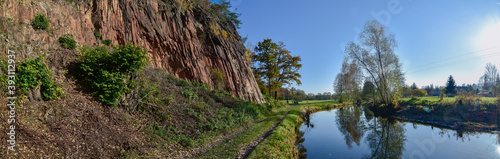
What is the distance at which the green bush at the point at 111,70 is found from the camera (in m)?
7.52

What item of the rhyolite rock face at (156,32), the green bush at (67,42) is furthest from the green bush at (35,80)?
the green bush at (67,42)

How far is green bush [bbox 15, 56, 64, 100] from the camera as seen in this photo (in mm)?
5281

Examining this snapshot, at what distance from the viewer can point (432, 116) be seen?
17.8 metres

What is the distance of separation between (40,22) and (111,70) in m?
3.78

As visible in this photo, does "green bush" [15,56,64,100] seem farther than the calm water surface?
No

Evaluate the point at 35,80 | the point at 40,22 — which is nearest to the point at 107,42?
the point at 40,22

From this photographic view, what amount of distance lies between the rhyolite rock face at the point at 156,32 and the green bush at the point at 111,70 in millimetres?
1836

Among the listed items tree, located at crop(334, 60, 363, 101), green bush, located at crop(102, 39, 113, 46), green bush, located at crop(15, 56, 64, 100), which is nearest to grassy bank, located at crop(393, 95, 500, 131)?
tree, located at crop(334, 60, 363, 101)

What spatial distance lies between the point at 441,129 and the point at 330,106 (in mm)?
21872

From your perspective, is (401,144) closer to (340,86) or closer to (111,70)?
(111,70)

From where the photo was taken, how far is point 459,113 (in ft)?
53.5

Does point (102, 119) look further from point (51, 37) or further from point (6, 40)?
point (51, 37)

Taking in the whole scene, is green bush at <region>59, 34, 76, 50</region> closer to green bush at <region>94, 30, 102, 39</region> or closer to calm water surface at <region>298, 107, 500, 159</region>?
green bush at <region>94, 30, 102, 39</region>

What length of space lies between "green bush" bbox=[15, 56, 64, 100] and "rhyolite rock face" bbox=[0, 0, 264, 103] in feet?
5.55
